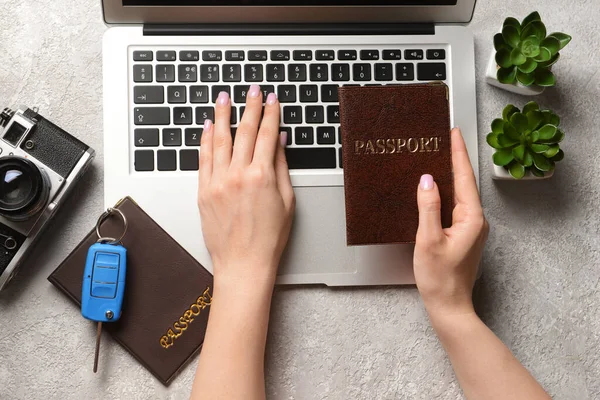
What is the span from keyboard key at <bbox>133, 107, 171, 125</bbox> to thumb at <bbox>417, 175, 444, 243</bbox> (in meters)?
0.32

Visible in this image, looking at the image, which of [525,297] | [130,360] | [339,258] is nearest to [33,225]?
[130,360]

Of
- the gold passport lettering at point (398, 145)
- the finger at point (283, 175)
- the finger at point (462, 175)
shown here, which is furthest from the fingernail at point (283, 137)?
the finger at point (462, 175)

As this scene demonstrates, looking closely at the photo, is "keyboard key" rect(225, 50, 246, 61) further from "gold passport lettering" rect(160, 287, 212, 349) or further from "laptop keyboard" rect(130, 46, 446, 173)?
"gold passport lettering" rect(160, 287, 212, 349)

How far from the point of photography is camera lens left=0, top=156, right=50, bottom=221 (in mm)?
666

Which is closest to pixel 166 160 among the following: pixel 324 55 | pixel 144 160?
pixel 144 160

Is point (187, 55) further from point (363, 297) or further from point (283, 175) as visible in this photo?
point (363, 297)

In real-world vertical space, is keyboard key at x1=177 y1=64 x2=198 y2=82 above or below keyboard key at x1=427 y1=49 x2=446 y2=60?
below

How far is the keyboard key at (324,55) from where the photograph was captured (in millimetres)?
720

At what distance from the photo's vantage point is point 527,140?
694mm

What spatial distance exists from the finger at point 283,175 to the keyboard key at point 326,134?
0.14 ft

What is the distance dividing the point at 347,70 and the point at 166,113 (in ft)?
0.77

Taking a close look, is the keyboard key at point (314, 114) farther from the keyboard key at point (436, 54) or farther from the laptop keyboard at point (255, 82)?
the keyboard key at point (436, 54)

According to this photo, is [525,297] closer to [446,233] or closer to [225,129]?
[446,233]

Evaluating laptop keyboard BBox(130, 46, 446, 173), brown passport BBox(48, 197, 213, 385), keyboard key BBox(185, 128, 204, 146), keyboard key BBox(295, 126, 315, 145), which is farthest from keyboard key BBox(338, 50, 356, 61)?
brown passport BBox(48, 197, 213, 385)
